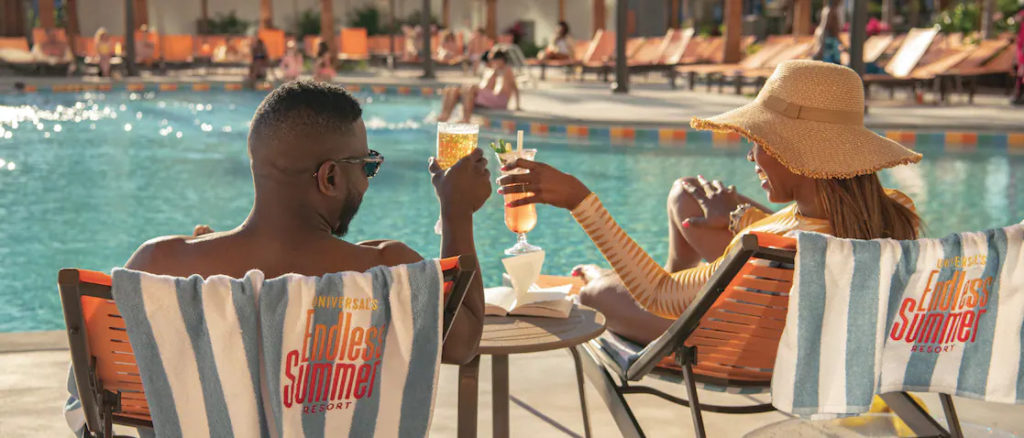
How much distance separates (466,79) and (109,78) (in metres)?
6.86

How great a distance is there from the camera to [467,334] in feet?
5.62

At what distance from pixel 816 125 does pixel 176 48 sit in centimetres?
2408

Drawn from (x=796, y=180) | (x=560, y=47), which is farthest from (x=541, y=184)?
(x=560, y=47)

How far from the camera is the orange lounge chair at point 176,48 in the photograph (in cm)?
2422

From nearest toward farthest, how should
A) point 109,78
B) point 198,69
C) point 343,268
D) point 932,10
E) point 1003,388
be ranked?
point 343,268
point 1003,388
point 109,78
point 198,69
point 932,10

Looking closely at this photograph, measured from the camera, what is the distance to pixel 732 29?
17688mm

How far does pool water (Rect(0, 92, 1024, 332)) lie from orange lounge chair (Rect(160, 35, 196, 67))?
480 inches

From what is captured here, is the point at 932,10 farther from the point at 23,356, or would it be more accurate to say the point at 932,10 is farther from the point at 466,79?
the point at 23,356

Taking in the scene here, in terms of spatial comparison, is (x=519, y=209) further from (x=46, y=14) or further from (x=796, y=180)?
(x=46, y=14)

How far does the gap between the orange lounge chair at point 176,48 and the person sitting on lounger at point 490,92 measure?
13973 mm

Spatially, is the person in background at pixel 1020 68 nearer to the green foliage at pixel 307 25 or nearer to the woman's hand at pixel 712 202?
the woman's hand at pixel 712 202

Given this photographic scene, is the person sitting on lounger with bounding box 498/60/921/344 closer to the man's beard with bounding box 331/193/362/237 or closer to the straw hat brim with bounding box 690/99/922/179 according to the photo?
the straw hat brim with bounding box 690/99/922/179

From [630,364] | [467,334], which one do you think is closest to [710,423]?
[630,364]

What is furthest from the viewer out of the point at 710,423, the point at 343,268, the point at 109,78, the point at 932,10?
the point at 932,10
